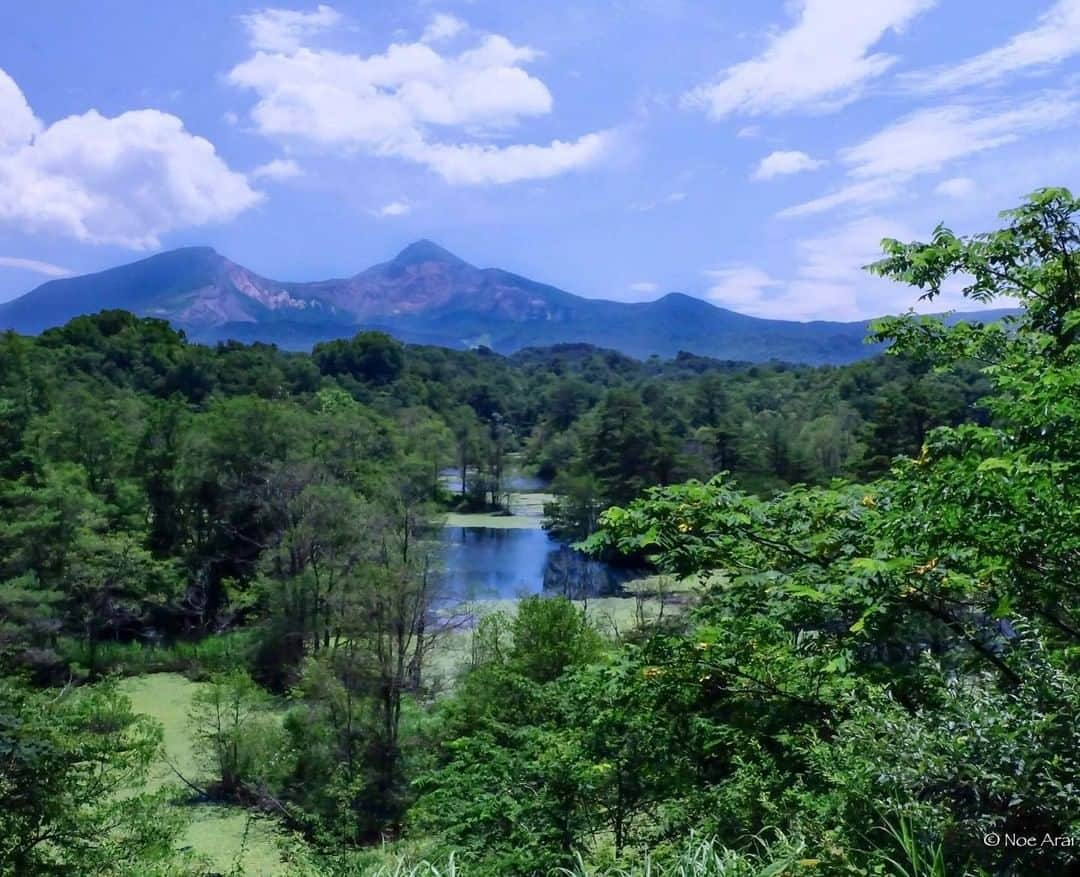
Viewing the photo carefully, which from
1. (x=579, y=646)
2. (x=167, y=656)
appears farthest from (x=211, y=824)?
(x=167, y=656)

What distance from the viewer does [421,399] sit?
52812mm

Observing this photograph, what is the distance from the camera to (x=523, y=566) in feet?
91.1

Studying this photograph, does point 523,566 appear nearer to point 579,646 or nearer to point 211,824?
point 211,824

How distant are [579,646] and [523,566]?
16.9m

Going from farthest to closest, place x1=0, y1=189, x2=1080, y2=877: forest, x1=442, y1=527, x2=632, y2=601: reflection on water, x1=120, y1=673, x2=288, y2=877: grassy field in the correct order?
x1=442, y1=527, x2=632, y2=601: reflection on water → x1=120, y1=673, x2=288, y2=877: grassy field → x1=0, y1=189, x2=1080, y2=877: forest

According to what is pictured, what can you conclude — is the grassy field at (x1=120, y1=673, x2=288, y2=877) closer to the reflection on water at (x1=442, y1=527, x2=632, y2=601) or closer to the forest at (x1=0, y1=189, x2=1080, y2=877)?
the forest at (x1=0, y1=189, x2=1080, y2=877)

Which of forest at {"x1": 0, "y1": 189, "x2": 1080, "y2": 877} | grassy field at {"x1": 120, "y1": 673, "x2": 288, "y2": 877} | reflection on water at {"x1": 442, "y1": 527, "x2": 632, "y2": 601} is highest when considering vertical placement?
forest at {"x1": 0, "y1": 189, "x2": 1080, "y2": 877}

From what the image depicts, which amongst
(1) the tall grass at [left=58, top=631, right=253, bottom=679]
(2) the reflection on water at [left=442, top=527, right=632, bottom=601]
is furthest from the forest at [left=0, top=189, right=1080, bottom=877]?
(2) the reflection on water at [left=442, top=527, right=632, bottom=601]

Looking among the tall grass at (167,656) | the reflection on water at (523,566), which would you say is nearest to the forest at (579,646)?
the tall grass at (167,656)

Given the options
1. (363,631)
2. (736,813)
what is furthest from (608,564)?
(736,813)

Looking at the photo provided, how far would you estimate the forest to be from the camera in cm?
264

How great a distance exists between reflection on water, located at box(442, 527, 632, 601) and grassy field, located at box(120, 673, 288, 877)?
747 cm

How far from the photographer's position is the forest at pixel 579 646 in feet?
8.68

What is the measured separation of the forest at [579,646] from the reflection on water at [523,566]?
2.09 metres
